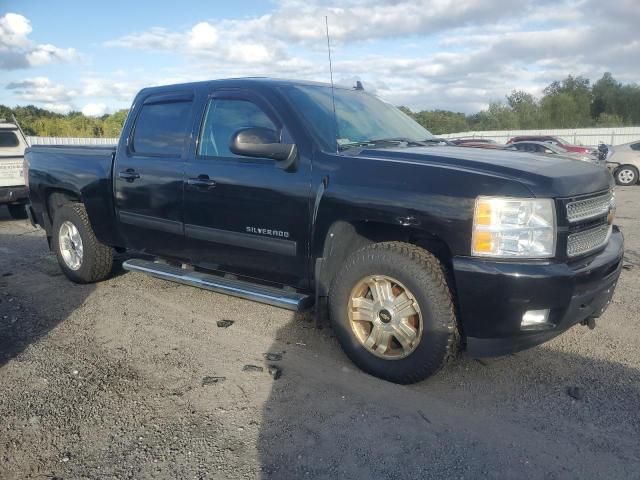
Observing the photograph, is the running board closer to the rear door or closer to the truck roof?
the rear door

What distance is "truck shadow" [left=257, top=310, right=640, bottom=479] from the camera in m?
2.75

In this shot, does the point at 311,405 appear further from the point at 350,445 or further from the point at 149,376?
the point at 149,376

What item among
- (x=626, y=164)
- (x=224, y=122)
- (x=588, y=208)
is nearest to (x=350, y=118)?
(x=224, y=122)

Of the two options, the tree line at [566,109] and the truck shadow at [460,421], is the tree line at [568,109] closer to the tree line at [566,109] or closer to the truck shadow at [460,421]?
the tree line at [566,109]

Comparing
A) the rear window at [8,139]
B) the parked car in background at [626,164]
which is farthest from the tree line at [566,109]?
the rear window at [8,139]

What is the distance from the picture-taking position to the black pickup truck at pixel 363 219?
3127 millimetres

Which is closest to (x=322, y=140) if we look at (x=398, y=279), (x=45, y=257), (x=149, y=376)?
(x=398, y=279)

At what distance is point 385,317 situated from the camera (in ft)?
11.7

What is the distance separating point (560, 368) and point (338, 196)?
1.88m

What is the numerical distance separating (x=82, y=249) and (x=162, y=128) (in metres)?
1.79

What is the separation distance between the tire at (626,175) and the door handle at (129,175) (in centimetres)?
1603

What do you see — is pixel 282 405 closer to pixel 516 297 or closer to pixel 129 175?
pixel 516 297

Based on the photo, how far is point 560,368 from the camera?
3795 millimetres

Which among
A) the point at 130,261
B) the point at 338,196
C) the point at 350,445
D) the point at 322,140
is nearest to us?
the point at 350,445
